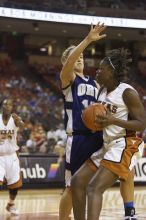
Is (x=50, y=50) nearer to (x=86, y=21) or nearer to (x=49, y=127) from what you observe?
(x=86, y=21)

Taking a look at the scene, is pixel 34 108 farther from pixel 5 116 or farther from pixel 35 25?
pixel 5 116

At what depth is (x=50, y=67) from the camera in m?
28.8

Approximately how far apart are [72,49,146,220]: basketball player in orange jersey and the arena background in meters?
10.4

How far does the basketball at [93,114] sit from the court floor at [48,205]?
3362mm

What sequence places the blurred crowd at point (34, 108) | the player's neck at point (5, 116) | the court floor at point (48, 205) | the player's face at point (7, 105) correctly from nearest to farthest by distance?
the court floor at point (48, 205) → the player's face at point (7, 105) → the player's neck at point (5, 116) → the blurred crowd at point (34, 108)

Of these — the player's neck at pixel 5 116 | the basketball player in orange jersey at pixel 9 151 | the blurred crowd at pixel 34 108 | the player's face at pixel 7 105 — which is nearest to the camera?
the player's face at pixel 7 105

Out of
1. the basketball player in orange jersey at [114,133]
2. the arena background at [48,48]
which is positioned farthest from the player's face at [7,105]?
the arena background at [48,48]

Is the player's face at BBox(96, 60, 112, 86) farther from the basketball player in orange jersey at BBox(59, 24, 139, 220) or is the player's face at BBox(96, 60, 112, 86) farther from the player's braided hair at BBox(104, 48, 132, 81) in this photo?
the basketball player in orange jersey at BBox(59, 24, 139, 220)

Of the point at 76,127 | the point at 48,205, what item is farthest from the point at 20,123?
the point at 76,127

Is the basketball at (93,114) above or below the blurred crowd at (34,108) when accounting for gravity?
above

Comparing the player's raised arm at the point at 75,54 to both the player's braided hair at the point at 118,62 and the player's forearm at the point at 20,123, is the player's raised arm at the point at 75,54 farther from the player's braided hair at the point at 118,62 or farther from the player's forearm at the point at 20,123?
the player's forearm at the point at 20,123

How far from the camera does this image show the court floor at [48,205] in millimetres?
9031

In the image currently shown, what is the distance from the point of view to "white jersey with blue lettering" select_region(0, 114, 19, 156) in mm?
10113

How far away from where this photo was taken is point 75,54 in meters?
5.78
